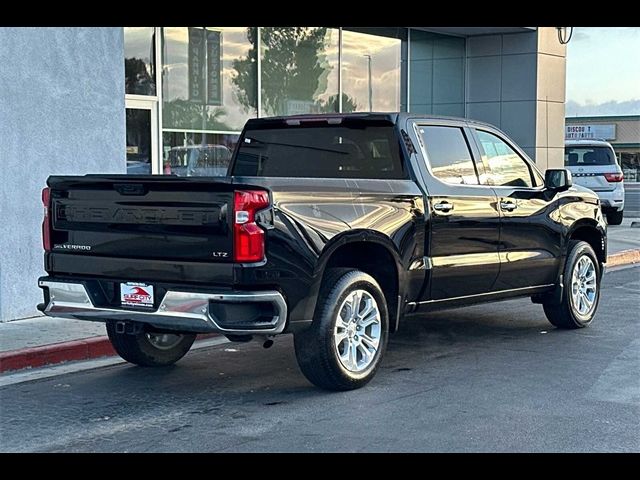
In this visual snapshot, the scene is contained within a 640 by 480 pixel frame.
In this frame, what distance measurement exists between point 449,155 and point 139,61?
232 inches

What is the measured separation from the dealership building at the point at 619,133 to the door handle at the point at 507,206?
60860 mm

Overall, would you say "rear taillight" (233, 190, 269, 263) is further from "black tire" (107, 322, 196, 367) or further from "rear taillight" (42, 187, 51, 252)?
"black tire" (107, 322, 196, 367)

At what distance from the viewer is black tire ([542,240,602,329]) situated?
30.3ft

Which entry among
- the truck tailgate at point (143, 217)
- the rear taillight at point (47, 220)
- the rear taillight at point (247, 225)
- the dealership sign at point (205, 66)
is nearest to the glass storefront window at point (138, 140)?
the dealership sign at point (205, 66)

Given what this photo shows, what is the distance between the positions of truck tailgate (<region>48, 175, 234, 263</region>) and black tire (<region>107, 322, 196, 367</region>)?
1.08m

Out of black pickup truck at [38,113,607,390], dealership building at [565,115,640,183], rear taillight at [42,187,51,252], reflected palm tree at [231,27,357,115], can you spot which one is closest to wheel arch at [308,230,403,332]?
black pickup truck at [38,113,607,390]

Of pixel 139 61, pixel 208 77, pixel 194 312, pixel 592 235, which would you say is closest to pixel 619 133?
pixel 208 77

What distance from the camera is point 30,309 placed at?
9711 mm

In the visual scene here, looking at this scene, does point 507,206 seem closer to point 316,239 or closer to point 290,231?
point 316,239

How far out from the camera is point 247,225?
6125mm

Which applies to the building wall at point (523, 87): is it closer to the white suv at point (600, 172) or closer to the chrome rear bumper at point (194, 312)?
the white suv at point (600, 172)
